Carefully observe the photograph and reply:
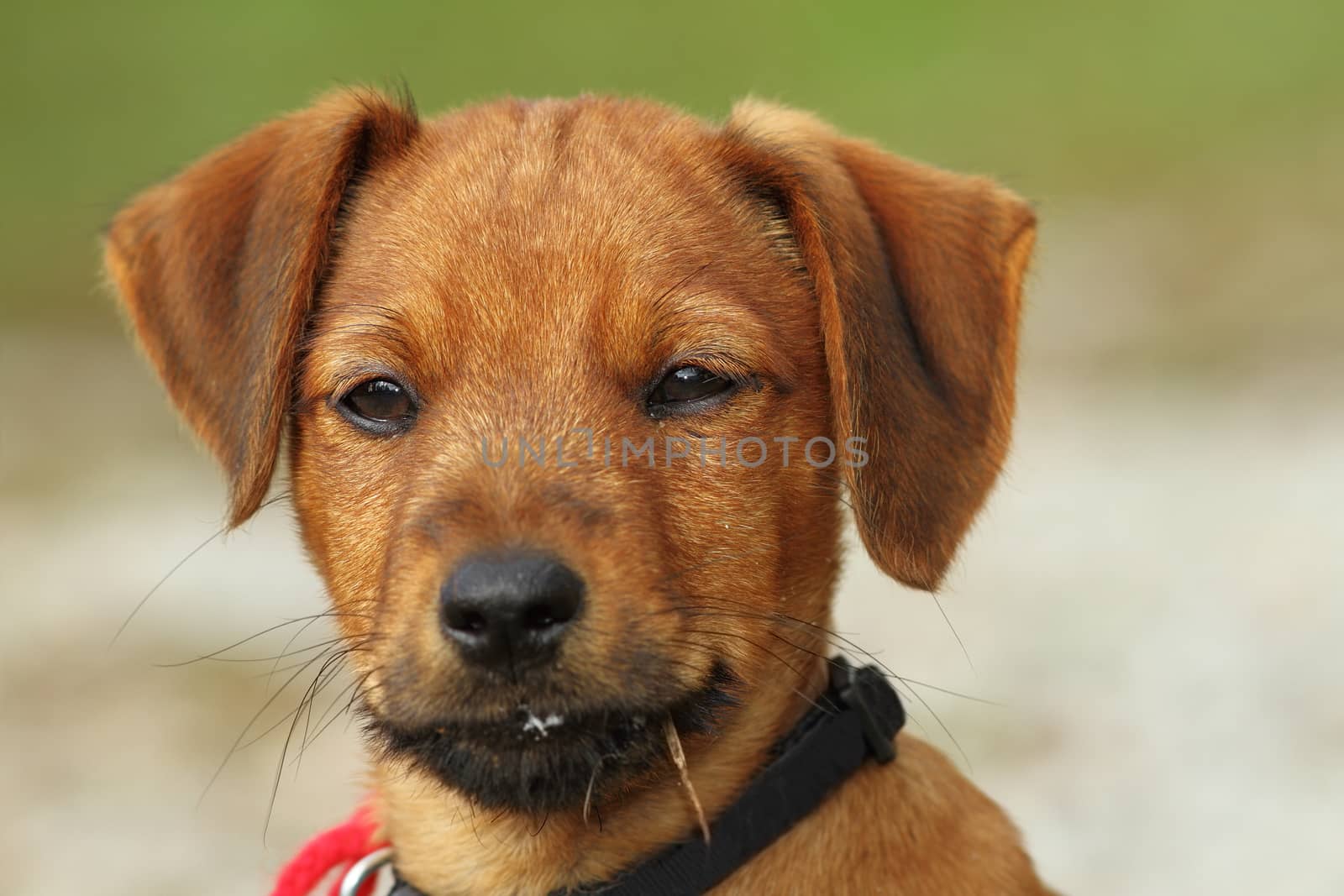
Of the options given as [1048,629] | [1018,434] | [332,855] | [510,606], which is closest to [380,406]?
[510,606]

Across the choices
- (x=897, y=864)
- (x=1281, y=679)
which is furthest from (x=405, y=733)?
(x=1281, y=679)

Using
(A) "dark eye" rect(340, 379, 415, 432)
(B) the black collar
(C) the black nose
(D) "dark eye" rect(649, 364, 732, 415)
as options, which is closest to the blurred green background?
(B) the black collar

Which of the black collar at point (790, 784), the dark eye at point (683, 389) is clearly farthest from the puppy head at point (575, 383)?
the black collar at point (790, 784)

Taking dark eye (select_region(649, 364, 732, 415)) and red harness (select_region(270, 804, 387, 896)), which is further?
red harness (select_region(270, 804, 387, 896))

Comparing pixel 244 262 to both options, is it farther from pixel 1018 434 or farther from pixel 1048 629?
pixel 1018 434

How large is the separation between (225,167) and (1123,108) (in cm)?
1548

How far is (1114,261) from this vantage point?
47.8 feet

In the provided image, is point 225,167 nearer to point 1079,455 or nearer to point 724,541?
point 724,541

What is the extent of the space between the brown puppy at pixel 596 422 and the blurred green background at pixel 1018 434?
0.52 meters

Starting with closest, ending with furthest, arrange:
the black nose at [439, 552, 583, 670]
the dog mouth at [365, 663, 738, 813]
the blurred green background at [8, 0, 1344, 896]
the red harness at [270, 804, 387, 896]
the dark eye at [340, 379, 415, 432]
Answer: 1. the black nose at [439, 552, 583, 670]
2. the dog mouth at [365, 663, 738, 813]
3. the dark eye at [340, 379, 415, 432]
4. the red harness at [270, 804, 387, 896]
5. the blurred green background at [8, 0, 1344, 896]

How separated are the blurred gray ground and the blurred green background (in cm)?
2

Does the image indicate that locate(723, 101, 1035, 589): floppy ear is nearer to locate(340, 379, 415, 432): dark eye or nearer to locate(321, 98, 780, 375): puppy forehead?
locate(321, 98, 780, 375): puppy forehead

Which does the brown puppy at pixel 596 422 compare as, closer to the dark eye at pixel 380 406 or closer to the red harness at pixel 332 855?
the dark eye at pixel 380 406

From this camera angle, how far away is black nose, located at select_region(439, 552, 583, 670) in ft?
10.4
